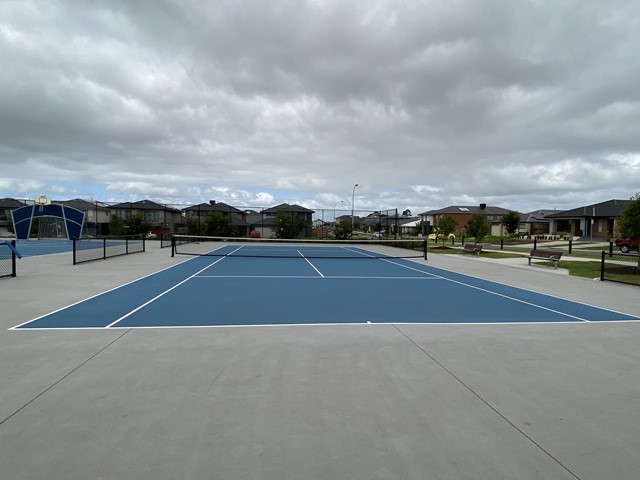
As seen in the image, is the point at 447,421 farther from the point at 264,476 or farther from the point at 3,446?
the point at 3,446

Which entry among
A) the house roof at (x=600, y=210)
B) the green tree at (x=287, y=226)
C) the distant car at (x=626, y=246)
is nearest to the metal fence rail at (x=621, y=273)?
the distant car at (x=626, y=246)

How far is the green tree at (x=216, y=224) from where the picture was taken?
127ft

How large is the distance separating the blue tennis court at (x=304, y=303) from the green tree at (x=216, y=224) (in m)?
24.5

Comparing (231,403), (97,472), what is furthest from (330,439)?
(97,472)

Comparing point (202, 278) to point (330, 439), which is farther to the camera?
point (202, 278)

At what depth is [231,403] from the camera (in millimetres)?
4004

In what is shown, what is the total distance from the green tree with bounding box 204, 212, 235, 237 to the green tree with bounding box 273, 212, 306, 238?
17.9 feet

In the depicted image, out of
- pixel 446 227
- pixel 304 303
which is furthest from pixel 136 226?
pixel 304 303

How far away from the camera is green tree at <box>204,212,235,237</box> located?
1521 inches

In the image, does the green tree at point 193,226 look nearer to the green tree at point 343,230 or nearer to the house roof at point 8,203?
the green tree at point 343,230

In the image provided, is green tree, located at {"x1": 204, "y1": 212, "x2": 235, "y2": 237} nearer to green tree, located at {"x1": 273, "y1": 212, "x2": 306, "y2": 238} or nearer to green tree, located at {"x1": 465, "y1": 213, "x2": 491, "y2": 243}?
green tree, located at {"x1": 273, "y1": 212, "x2": 306, "y2": 238}

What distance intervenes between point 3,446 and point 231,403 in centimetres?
191

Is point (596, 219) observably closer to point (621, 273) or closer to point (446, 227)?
point (446, 227)

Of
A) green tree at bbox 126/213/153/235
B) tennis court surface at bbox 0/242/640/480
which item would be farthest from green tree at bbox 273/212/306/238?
tennis court surface at bbox 0/242/640/480
